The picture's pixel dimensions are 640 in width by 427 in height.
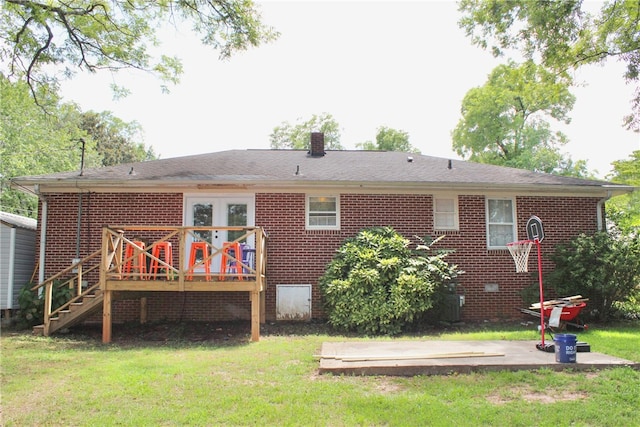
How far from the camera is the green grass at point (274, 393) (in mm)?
4344

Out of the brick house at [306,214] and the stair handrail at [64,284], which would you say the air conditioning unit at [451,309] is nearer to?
the brick house at [306,214]

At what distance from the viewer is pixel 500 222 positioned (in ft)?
37.6

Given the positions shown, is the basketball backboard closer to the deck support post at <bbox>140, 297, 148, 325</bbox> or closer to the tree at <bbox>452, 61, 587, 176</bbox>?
the deck support post at <bbox>140, 297, 148, 325</bbox>

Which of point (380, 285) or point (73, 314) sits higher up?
point (380, 285)

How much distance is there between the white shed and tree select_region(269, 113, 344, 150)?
30.7 metres

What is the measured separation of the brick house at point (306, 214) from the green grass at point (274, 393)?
11.4 ft

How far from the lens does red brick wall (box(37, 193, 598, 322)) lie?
35.2ft

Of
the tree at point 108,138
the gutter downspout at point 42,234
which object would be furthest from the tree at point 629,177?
the tree at point 108,138

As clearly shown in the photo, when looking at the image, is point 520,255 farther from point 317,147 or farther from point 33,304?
point 33,304

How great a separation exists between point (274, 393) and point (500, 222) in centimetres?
823

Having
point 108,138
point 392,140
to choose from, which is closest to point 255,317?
point 392,140

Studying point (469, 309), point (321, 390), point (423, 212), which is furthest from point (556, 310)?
point (321, 390)

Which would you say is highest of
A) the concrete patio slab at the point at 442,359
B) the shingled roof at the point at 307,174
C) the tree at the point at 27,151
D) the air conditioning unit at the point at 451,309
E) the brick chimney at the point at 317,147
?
the tree at the point at 27,151

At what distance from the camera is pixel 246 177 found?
10.8m
